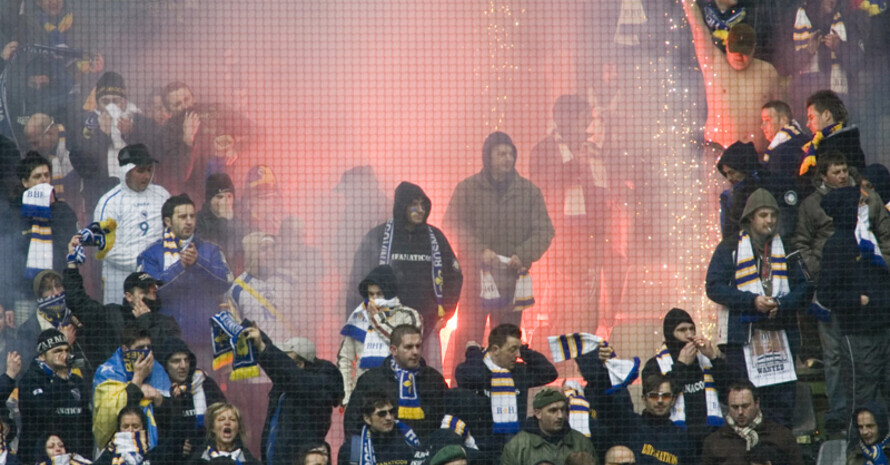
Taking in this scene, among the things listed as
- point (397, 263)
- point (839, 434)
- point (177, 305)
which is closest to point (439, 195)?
point (397, 263)

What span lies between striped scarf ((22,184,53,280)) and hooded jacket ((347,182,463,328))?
5.03 feet

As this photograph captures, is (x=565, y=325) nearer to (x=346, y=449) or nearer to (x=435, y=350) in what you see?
(x=435, y=350)

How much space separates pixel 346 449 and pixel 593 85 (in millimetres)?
2515

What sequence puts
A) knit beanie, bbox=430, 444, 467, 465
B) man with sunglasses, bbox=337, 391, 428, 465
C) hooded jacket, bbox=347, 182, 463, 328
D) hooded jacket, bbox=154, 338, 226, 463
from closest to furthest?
knit beanie, bbox=430, 444, 467, 465
man with sunglasses, bbox=337, 391, 428, 465
hooded jacket, bbox=154, 338, 226, 463
hooded jacket, bbox=347, 182, 463, 328

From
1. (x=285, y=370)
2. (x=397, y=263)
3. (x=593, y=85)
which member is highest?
(x=593, y=85)

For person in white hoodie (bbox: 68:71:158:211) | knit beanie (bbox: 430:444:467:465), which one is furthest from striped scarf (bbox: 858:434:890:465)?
person in white hoodie (bbox: 68:71:158:211)

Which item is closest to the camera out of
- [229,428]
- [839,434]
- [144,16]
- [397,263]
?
[229,428]

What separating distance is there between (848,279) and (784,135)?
2.77ft

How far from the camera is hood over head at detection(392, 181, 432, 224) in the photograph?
21.7ft

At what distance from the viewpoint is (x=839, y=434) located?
20.3 ft

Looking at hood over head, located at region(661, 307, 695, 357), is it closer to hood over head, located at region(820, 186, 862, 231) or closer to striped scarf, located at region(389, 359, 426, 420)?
hood over head, located at region(820, 186, 862, 231)

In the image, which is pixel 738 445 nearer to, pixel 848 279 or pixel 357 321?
pixel 848 279

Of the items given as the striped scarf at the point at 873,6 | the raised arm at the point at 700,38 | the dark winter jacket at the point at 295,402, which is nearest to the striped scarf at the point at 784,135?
the raised arm at the point at 700,38

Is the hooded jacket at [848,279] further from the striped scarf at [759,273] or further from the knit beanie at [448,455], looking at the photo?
the knit beanie at [448,455]
